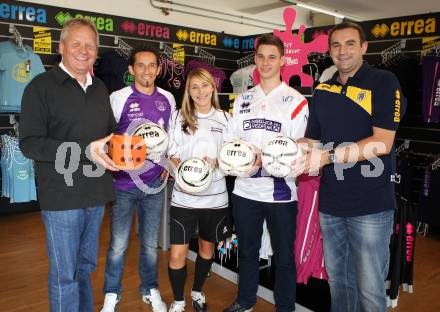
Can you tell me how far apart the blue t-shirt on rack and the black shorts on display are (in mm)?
3110

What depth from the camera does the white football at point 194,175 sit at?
2.22 meters

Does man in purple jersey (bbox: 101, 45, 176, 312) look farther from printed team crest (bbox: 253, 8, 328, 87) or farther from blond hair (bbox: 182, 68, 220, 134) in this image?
printed team crest (bbox: 253, 8, 328, 87)

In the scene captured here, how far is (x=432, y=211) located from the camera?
4516 millimetres

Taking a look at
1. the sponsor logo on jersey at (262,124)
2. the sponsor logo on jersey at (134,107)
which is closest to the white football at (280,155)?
the sponsor logo on jersey at (262,124)

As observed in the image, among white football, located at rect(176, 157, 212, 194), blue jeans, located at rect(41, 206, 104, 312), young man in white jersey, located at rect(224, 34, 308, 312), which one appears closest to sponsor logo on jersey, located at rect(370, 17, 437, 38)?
young man in white jersey, located at rect(224, 34, 308, 312)

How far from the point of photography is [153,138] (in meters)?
2.19

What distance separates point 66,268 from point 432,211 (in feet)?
13.2

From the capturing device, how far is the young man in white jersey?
2283 mm

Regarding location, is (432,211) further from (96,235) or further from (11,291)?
(11,291)

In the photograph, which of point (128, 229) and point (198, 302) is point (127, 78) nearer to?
point (128, 229)

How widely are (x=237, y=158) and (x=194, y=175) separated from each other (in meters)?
0.26

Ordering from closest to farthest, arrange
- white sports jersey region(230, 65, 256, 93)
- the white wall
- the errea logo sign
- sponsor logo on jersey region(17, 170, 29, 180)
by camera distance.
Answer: sponsor logo on jersey region(17, 170, 29, 180)
the errea logo sign
white sports jersey region(230, 65, 256, 93)
the white wall

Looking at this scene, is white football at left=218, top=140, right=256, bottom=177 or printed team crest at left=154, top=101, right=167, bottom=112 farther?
printed team crest at left=154, top=101, right=167, bottom=112

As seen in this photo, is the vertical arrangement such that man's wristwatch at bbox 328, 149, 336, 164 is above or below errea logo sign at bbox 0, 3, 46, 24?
below
